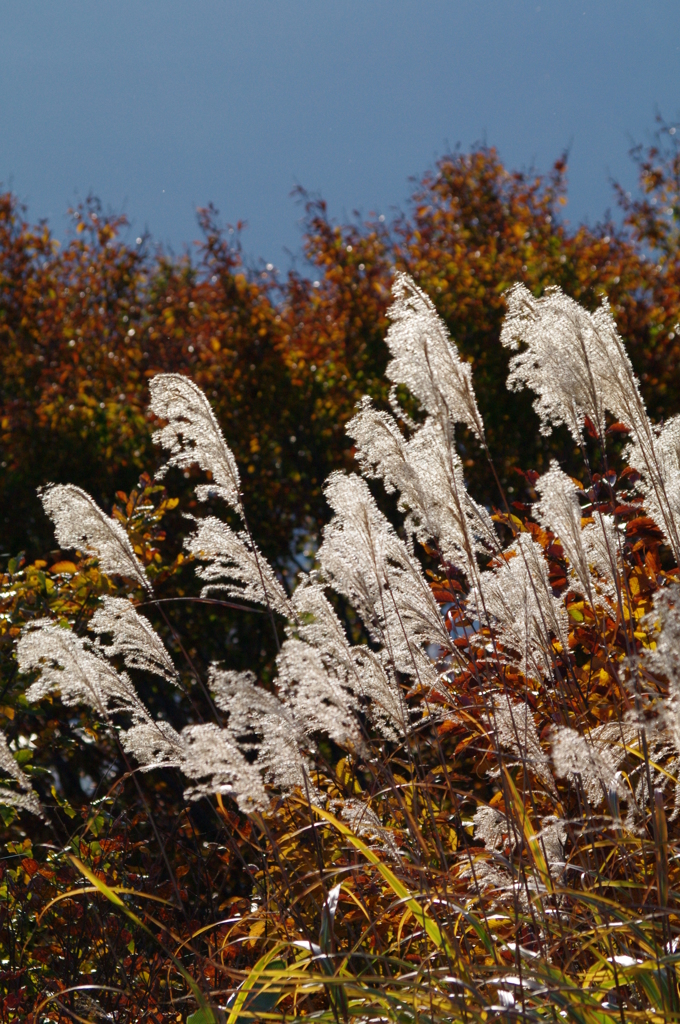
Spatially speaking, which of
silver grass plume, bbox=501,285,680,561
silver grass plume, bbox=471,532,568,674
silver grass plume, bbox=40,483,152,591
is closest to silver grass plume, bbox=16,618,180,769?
silver grass plume, bbox=40,483,152,591

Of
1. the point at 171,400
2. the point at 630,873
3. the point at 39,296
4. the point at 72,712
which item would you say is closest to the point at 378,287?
the point at 39,296

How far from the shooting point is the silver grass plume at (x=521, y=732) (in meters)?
1.84

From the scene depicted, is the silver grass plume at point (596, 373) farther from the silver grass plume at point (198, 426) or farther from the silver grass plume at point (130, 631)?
the silver grass plume at point (130, 631)

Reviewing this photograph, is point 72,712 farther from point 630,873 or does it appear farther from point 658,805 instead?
point 658,805

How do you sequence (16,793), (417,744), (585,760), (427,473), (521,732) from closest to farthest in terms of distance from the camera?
(585,760) → (16,793) → (521,732) → (427,473) → (417,744)

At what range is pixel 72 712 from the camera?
231 inches

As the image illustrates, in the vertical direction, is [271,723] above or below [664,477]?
below

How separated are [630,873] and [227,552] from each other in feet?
3.97

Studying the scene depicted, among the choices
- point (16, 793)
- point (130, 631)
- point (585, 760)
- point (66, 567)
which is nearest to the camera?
point (585, 760)

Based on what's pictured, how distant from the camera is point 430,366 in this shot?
6.79ft

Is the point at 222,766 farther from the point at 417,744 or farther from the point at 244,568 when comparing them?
the point at 417,744

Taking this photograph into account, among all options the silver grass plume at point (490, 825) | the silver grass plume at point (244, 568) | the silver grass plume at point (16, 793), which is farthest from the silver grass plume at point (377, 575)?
the silver grass plume at point (16, 793)

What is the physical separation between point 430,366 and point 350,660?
2.26ft

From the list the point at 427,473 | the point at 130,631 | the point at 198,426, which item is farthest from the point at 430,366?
the point at 130,631
